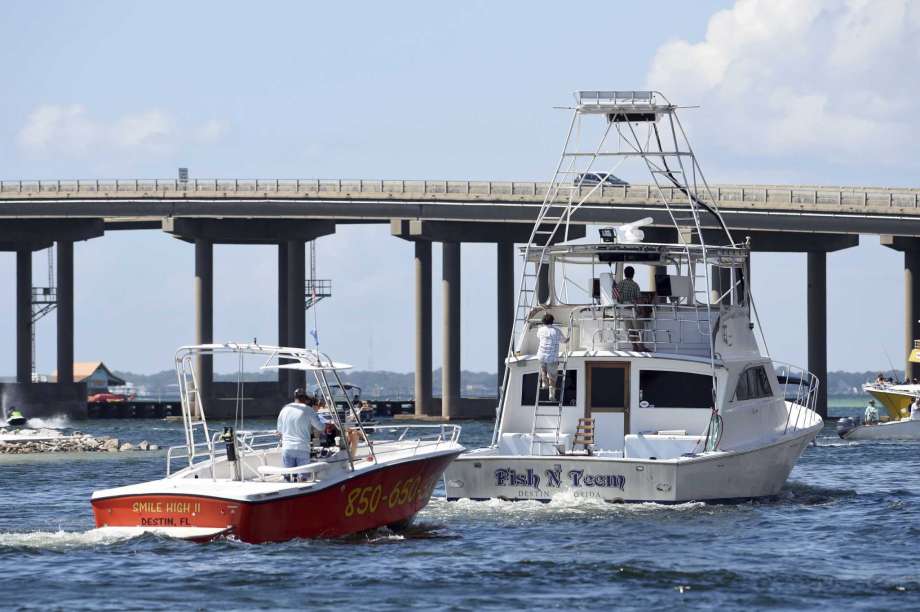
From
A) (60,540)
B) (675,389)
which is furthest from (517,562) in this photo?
(675,389)

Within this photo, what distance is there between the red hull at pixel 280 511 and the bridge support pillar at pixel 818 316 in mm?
69903

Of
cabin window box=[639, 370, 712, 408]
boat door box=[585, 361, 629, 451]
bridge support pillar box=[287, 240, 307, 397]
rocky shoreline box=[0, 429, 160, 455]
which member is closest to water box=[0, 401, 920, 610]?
cabin window box=[639, 370, 712, 408]

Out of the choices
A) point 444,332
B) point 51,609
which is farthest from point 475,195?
point 51,609

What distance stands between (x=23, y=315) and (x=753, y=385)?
85.5 meters

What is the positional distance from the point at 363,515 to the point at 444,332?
2826 inches

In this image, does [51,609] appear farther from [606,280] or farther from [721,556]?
[606,280]

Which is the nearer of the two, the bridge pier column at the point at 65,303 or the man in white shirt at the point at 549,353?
the man in white shirt at the point at 549,353

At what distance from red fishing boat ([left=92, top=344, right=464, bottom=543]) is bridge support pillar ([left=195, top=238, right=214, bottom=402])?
224ft

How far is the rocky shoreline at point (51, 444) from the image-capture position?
56.3 metres

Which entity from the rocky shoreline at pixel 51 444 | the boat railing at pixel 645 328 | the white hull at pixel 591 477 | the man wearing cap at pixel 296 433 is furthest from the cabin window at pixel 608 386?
the rocky shoreline at pixel 51 444

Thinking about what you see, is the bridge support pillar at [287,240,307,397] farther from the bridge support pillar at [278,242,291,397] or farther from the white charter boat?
the white charter boat

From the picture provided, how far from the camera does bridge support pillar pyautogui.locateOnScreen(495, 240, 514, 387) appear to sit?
96.8 metres

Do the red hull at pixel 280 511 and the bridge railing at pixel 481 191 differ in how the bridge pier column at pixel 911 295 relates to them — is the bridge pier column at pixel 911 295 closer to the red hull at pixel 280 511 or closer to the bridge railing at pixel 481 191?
the bridge railing at pixel 481 191

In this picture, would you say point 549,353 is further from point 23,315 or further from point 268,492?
point 23,315
